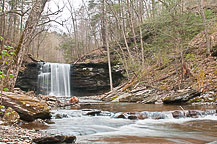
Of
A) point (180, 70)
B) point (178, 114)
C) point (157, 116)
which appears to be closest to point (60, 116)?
point (157, 116)

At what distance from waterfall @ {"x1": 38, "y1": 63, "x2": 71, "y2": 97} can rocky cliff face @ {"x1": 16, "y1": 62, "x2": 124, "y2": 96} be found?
60 centimetres

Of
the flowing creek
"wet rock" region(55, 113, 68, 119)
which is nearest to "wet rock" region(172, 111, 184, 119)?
the flowing creek

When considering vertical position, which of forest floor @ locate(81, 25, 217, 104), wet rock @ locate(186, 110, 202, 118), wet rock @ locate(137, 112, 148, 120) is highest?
forest floor @ locate(81, 25, 217, 104)

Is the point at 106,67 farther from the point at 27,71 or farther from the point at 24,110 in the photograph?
the point at 24,110

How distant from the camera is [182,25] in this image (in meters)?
10.0

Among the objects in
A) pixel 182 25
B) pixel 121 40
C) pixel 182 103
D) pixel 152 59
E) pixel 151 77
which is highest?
pixel 121 40

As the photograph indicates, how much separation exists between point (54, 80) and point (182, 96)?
51.6 feet

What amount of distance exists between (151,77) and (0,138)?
1122cm

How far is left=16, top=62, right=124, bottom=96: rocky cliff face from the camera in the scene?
2100cm

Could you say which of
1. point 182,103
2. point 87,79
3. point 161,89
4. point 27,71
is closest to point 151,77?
point 161,89

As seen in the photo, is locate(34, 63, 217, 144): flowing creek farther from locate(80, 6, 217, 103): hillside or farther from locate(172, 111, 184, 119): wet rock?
locate(80, 6, 217, 103): hillside

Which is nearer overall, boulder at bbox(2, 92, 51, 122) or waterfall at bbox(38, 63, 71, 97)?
boulder at bbox(2, 92, 51, 122)

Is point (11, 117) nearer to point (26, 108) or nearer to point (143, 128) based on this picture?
point (26, 108)

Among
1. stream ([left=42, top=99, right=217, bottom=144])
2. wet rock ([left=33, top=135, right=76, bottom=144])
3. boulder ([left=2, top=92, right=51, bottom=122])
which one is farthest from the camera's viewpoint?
boulder ([left=2, top=92, right=51, bottom=122])
